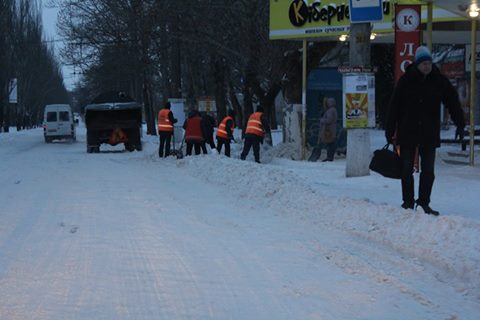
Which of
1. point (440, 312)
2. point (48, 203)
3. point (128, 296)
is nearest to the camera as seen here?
point (440, 312)

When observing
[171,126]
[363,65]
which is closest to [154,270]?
[363,65]

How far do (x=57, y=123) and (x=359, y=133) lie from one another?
110ft

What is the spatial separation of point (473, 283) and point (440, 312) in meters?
0.82

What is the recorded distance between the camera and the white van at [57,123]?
4306 cm

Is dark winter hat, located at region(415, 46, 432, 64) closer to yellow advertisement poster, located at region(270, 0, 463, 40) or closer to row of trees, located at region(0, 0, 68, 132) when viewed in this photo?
yellow advertisement poster, located at region(270, 0, 463, 40)

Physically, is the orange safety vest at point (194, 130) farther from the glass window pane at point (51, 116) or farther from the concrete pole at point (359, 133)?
the glass window pane at point (51, 116)

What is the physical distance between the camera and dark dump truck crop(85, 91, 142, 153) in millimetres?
27938

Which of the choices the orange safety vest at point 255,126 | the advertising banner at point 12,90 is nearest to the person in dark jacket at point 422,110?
the orange safety vest at point 255,126

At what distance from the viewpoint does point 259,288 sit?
607 centimetres

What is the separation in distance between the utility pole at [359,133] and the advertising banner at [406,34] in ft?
3.47

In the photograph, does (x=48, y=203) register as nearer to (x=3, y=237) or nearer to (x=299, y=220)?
(x=3, y=237)

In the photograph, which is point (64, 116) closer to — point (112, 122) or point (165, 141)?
point (112, 122)

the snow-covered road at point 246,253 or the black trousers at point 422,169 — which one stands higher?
the black trousers at point 422,169

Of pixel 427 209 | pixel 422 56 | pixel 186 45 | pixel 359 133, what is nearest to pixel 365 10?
pixel 359 133
